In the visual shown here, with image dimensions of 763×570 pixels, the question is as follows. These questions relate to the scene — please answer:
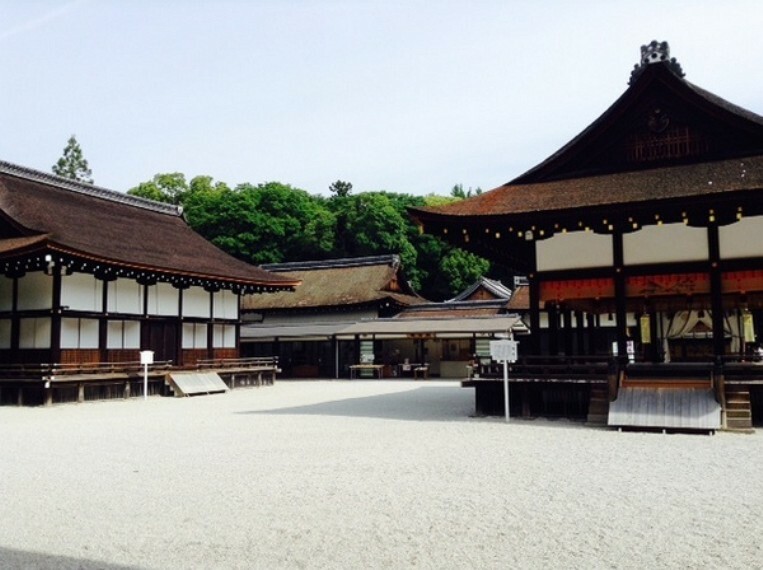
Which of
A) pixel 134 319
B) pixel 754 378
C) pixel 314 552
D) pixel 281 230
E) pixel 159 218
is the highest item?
pixel 281 230

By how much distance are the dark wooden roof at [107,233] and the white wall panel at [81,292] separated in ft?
1.85

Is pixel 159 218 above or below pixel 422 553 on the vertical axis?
above

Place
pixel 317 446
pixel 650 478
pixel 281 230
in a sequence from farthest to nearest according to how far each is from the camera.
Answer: pixel 281 230
pixel 317 446
pixel 650 478

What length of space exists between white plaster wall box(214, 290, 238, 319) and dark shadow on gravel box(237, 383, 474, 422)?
9425 millimetres

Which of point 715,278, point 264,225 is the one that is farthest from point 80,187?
point 264,225

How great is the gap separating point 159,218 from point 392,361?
1466cm

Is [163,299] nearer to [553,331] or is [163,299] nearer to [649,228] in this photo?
[553,331]

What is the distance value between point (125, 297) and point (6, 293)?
3631 millimetres

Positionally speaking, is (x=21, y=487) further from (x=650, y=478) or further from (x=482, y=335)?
(x=482, y=335)

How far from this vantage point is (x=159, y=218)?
3112 cm

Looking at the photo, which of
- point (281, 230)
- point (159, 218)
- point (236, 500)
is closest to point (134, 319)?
point (159, 218)

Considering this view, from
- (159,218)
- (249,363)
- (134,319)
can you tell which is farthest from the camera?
(159,218)

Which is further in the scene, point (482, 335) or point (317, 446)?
point (482, 335)

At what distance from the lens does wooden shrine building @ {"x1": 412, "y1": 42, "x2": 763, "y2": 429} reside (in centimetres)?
1270
